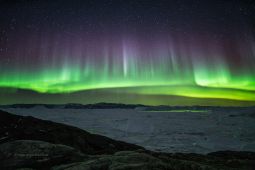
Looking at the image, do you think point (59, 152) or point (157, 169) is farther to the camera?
point (59, 152)

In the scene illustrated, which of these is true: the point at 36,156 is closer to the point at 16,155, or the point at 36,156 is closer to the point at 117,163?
the point at 16,155

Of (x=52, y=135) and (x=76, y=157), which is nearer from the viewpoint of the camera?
(x=76, y=157)

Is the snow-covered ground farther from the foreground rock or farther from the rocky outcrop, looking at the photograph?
the foreground rock

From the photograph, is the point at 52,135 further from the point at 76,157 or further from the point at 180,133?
the point at 180,133

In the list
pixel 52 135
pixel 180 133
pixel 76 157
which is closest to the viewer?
pixel 76 157

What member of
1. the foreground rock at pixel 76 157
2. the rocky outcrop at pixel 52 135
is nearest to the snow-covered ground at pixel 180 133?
the rocky outcrop at pixel 52 135

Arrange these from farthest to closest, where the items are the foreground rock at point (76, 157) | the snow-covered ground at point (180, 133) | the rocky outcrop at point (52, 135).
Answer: the snow-covered ground at point (180, 133)
the rocky outcrop at point (52, 135)
the foreground rock at point (76, 157)

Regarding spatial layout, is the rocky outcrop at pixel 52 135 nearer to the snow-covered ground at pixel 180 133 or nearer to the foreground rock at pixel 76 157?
the foreground rock at pixel 76 157

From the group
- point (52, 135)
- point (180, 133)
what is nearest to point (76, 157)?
point (52, 135)

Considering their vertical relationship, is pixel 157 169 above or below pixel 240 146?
above

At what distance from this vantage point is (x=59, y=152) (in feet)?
16.4

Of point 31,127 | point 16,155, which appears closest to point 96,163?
point 16,155

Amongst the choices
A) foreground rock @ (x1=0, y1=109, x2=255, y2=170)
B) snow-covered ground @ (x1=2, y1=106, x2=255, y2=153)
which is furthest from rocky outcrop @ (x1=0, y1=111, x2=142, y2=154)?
snow-covered ground @ (x1=2, y1=106, x2=255, y2=153)

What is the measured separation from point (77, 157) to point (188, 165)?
2141 millimetres
